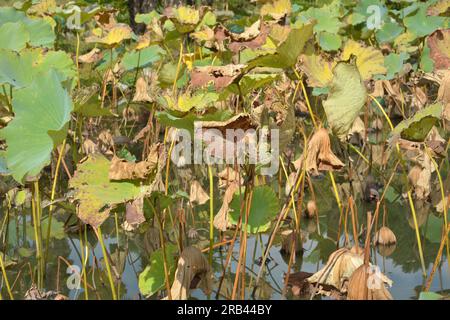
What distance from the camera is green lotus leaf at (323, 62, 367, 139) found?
1.62m

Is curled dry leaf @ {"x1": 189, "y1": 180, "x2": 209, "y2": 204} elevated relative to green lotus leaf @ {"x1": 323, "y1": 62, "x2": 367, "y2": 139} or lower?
lower

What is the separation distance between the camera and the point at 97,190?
1.55 m

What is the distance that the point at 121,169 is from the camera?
1.49 meters

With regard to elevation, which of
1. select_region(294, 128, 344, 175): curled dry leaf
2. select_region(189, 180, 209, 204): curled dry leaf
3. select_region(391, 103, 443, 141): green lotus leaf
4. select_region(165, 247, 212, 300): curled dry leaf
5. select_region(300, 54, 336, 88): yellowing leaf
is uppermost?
select_region(300, 54, 336, 88): yellowing leaf

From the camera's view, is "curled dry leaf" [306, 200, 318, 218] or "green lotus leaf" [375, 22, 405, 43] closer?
"curled dry leaf" [306, 200, 318, 218]

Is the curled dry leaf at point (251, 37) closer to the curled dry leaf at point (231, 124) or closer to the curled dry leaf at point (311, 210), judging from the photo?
the curled dry leaf at point (231, 124)

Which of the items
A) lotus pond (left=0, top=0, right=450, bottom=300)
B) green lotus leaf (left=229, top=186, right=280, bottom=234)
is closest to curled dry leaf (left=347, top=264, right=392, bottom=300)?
lotus pond (left=0, top=0, right=450, bottom=300)

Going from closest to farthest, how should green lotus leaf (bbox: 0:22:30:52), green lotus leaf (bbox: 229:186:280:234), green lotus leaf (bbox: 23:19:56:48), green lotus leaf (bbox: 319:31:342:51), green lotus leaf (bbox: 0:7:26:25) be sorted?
green lotus leaf (bbox: 229:186:280:234) < green lotus leaf (bbox: 0:22:30:52) < green lotus leaf (bbox: 23:19:56:48) < green lotus leaf (bbox: 0:7:26:25) < green lotus leaf (bbox: 319:31:342:51)

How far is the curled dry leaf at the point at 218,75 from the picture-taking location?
1.56m

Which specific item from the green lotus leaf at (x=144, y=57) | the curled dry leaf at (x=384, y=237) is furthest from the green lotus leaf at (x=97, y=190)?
the green lotus leaf at (x=144, y=57)

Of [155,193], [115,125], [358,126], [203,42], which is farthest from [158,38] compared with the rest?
[155,193]

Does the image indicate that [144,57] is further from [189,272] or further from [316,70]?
[189,272]

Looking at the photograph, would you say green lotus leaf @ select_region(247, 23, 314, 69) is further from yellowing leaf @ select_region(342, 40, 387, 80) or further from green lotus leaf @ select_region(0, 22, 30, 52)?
green lotus leaf @ select_region(0, 22, 30, 52)

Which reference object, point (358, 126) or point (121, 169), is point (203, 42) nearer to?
point (358, 126)
